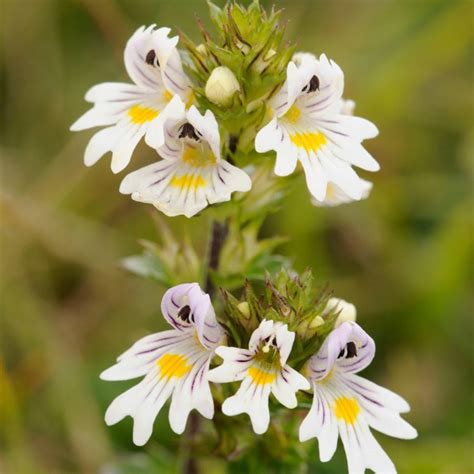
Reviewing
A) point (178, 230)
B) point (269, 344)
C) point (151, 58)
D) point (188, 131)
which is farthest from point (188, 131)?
point (178, 230)

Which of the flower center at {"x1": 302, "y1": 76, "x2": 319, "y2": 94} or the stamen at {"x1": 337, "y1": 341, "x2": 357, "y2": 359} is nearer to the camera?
the stamen at {"x1": 337, "y1": 341, "x2": 357, "y2": 359}

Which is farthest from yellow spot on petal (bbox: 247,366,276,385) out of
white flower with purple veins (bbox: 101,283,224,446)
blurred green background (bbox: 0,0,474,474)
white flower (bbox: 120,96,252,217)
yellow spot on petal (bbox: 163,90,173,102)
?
blurred green background (bbox: 0,0,474,474)

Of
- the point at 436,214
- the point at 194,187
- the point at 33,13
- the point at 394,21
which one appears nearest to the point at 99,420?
the point at 194,187

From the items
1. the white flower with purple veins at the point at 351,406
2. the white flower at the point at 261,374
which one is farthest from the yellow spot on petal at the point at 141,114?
the white flower with purple veins at the point at 351,406

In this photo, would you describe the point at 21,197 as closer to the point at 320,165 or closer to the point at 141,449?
the point at 141,449

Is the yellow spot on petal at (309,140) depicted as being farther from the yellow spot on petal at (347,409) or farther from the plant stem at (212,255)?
the yellow spot on petal at (347,409)

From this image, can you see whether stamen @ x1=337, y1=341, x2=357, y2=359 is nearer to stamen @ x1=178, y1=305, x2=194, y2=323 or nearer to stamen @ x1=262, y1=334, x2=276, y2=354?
stamen @ x1=262, y1=334, x2=276, y2=354

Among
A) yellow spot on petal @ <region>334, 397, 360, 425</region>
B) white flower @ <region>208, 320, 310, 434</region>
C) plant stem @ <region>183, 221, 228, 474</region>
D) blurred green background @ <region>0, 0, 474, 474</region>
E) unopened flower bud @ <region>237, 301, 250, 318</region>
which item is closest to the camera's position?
white flower @ <region>208, 320, 310, 434</region>
